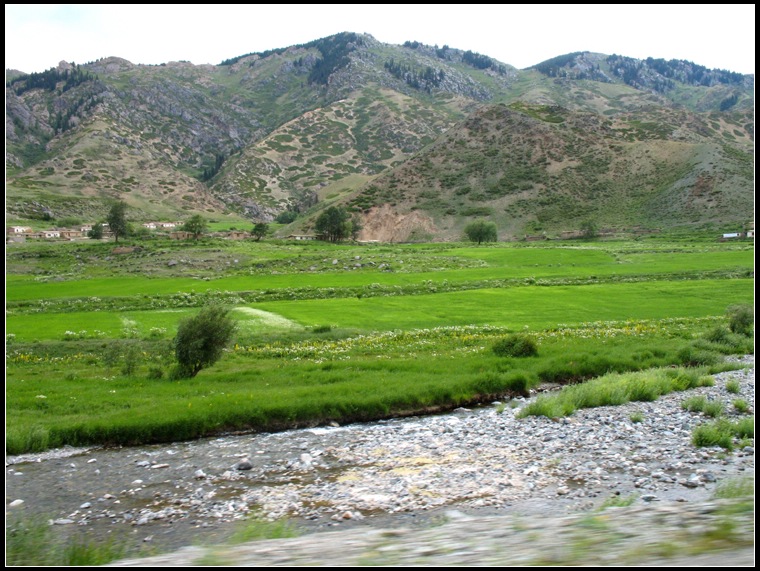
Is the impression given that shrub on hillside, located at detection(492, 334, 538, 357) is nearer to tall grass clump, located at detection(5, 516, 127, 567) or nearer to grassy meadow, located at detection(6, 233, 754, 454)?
grassy meadow, located at detection(6, 233, 754, 454)

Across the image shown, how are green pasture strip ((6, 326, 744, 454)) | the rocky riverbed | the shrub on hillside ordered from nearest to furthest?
the rocky riverbed → green pasture strip ((6, 326, 744, 454)) → the shrub on hillside

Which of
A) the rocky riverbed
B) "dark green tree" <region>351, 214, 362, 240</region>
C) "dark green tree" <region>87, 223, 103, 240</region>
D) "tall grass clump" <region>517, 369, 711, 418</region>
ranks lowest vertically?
"tall grass clump" <region>517, 369, 711, 418</region>

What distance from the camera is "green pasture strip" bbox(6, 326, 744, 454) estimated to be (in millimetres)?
19359

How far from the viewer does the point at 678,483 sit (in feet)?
44.2

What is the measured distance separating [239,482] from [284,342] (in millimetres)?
20589

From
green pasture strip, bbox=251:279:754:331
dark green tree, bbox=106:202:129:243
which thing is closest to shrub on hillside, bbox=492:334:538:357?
green pasture strip, bbox=251:279:754:331

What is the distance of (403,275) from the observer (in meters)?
70.2

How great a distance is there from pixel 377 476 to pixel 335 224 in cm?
12122

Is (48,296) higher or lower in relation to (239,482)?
higher

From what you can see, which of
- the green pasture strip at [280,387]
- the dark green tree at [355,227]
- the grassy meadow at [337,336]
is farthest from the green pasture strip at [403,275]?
the dark green tree at [355,227]

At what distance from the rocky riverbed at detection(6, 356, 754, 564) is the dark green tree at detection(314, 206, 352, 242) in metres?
116

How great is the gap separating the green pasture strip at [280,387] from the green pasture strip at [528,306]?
8274mm

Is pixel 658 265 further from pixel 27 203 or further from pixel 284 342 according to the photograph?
pixel 27 203

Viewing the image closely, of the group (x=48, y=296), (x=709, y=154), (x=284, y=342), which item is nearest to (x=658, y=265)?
(x=284, y=342)
